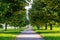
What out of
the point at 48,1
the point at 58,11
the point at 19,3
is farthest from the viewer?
the point at 58,11

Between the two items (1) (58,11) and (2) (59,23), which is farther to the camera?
(2) (59,23)

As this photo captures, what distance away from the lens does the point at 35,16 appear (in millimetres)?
70938

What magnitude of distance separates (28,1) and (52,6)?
12363 millimetres

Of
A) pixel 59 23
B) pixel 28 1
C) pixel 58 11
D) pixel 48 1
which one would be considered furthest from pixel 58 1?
pixel 59 23

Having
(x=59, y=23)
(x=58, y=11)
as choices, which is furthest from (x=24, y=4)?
(x=59, y=23)

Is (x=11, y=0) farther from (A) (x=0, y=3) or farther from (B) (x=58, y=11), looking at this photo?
(B) (x=58, y=11)

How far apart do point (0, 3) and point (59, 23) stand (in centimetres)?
3294

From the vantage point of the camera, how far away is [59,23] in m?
55.1

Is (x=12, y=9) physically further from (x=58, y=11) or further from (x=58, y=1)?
(x=58, y=11)

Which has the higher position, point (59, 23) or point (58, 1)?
point (58, 1)

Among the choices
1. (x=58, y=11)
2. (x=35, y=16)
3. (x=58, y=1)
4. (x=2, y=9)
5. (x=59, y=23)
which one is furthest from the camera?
(x=35, y=16)

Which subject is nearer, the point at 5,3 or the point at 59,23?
the point at 5,3

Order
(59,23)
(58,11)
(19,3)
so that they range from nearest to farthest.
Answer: (19,3)
(58,11)
(59,23)

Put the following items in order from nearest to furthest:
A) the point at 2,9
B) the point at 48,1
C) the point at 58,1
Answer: the point at 2,9 < the point at 58,1 < the point at 48,1
